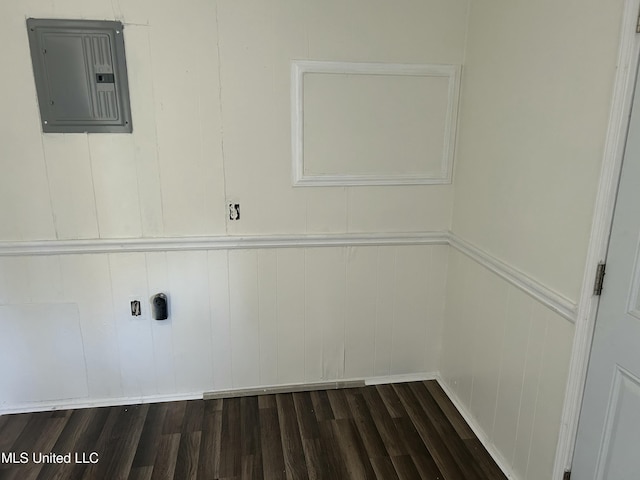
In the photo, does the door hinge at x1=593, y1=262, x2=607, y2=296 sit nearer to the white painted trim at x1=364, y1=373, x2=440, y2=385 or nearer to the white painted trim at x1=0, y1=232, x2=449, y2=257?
the white painted trim at x1=0, y1=232, x2=449, y2=257

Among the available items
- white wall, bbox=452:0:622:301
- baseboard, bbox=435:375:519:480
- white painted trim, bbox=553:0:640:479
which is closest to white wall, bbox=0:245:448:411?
baseboard, bbox=435:375:519:480

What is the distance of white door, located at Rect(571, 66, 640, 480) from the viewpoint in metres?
1.31

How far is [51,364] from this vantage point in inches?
91.5

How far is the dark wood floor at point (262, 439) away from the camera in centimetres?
196

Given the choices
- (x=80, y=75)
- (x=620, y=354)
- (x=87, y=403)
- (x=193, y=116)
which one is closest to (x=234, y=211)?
(x=193, y=116)

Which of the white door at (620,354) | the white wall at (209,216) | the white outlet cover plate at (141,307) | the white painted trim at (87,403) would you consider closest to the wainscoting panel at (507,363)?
the white door at (620,354)

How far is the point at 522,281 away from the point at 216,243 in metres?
1.46

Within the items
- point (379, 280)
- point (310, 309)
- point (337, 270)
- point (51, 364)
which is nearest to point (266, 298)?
point (310, 309)

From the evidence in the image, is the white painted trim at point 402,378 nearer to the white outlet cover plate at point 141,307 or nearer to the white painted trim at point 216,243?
the white painted trim at point 216,243

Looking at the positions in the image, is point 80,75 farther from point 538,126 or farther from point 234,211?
point 538,126

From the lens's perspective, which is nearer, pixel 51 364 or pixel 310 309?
pixel 51 364

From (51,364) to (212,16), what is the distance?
194 centimetres

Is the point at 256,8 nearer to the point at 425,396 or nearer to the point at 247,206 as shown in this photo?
the point at 247,206

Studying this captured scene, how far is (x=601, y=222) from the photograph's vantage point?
1.40 m
